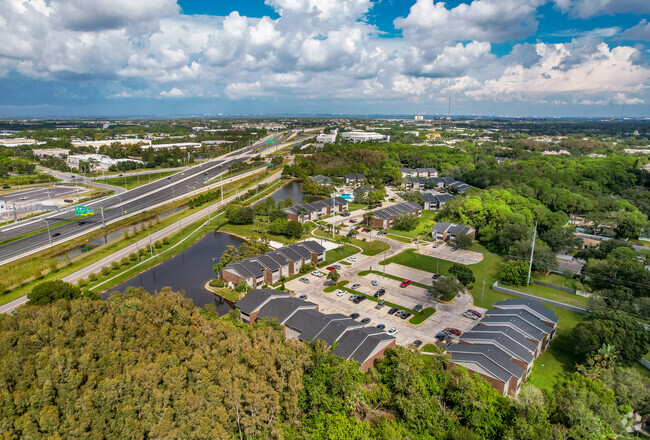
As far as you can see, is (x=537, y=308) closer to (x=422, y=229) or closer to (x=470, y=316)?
(x=470, y=316)

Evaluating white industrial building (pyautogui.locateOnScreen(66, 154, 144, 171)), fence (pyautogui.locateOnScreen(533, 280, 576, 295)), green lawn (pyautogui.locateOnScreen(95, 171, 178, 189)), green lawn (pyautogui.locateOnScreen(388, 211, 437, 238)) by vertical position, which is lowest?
fence (pyautogui.locateOnScreen(533, 280, 576, 295))

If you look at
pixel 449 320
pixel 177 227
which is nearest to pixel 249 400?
pixel 449 320

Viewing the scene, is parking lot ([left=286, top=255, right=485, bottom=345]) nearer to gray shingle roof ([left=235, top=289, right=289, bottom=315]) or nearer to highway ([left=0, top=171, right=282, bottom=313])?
gray shingle roof ([left=235, top=289, right=289, bottom=315])

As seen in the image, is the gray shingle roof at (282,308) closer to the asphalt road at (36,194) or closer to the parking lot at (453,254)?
the parking lot at (453,254)

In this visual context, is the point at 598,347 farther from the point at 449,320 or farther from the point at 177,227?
the point at 177,227

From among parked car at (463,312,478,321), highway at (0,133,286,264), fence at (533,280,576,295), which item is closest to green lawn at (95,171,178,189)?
highway at (0,133,286,264)

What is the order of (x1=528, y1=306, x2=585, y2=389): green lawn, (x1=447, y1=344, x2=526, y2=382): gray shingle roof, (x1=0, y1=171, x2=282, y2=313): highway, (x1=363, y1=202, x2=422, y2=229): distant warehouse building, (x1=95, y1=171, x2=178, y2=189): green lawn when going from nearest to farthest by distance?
(x1=447, y1=344, x2=526, y2=382): gray shingle roof → (x1=528, y1=306, x2=585, y2=389): green lawn → (x1=0, y1=171, x2=282, y2=313): highway → (x1=363, y1=202, x2=422, y2=229): distant warehouse building → (x1=95, y1=171, x2=178, y2=189): green lawn
